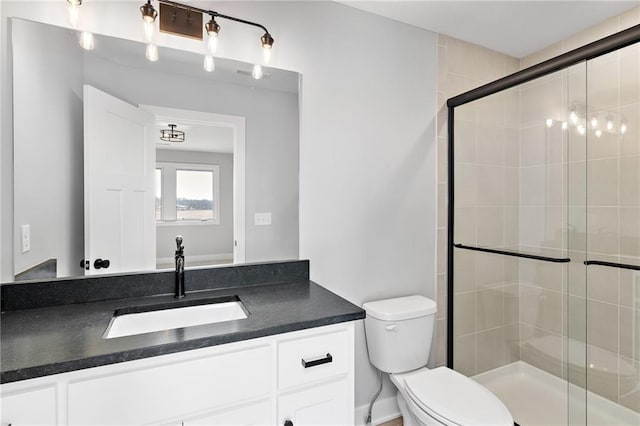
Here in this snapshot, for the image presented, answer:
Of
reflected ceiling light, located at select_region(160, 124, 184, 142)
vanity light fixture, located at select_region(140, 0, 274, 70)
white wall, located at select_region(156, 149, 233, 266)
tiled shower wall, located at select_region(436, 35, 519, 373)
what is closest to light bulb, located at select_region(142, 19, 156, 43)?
vanity light fixture, located at select_region(140, 0, 274, 70)

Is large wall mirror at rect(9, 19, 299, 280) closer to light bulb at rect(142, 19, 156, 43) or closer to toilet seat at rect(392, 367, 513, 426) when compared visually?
light bulb at rect(142, 19, 156, 43)

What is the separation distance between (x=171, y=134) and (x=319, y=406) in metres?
1.23

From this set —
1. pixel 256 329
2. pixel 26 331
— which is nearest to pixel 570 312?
pixel 256 329

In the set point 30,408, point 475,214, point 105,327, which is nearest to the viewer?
point 30,408

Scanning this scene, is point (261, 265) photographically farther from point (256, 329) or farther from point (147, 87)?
point (147, 87)

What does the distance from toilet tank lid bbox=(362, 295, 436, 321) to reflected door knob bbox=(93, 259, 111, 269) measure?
1259 millimetres

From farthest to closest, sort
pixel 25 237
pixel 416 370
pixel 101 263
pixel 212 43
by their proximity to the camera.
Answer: pixel 416 370 < pixel 212 43 < pixel 101 263 < pixel 25 237

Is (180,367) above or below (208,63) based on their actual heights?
below

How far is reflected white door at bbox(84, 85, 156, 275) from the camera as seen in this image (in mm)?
1364

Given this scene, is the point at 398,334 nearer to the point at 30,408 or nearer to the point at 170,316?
the point at 170,316

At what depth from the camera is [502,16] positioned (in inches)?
77.3

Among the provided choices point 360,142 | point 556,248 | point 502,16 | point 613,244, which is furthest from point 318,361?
point 502,16

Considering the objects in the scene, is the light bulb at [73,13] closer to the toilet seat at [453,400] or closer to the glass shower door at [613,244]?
the toilet seat at [453,400]

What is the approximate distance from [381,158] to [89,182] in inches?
56.5
